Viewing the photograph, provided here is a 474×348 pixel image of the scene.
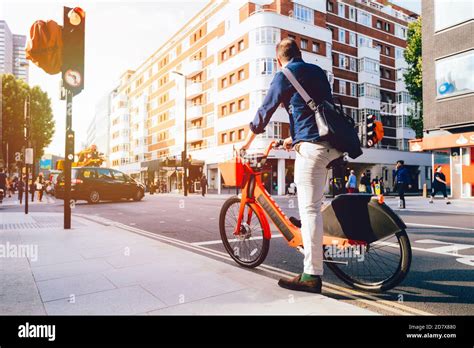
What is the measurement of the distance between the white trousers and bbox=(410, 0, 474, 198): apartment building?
2043 centimetres

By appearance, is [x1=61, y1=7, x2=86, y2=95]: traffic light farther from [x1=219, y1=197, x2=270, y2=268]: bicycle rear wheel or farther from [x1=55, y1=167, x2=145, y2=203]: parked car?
[x1=55, y1=167, x2=145, y2=203]: parked car

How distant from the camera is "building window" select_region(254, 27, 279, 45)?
108ft

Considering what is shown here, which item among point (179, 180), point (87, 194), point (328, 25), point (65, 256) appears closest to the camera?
point (65, 256)

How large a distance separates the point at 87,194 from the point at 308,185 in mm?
16181

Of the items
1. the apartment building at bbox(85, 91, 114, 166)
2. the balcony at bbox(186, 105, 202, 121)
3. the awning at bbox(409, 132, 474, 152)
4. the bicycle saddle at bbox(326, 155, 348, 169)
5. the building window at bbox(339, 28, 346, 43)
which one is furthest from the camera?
the apartment building at bbox(85, 91, 114, 166)

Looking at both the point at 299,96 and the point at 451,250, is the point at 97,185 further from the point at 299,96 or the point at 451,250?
the point at 299,96

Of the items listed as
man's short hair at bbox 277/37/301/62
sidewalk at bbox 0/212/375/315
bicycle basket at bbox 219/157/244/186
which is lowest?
sidewalk at bbox 0/212/375/315

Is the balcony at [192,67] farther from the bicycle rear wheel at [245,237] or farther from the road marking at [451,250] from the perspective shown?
the bicycle rear wheel at [245,237]

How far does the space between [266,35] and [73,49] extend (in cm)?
2851

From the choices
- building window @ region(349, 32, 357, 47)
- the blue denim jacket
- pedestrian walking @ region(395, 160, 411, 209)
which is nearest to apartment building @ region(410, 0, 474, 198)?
pedestrian walking @ region(395, 160, 411, 209)

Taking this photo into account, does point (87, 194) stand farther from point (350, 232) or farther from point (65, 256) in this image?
point (350, 232)

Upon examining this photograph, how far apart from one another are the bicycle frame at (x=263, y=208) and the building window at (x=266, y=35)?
31019 millimetres
